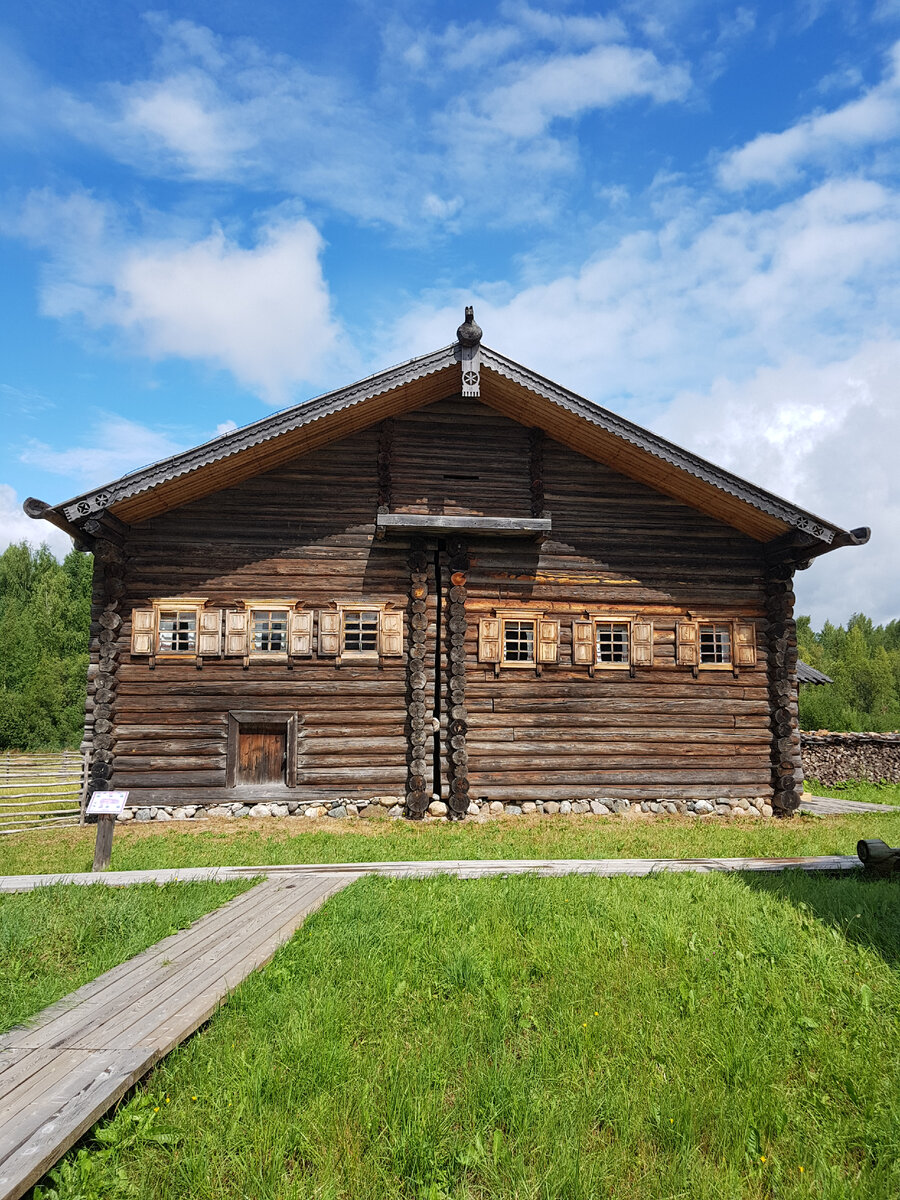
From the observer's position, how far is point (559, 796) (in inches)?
584

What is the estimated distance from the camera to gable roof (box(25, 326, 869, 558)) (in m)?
13.3

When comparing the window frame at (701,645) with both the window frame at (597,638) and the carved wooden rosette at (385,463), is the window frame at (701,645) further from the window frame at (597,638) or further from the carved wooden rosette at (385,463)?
the carved wooden rosette at (385,463)

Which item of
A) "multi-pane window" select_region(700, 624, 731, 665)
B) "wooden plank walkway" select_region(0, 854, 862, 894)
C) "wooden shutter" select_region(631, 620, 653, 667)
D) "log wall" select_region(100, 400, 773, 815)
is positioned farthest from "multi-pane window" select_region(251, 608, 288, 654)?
"multi-pane window" select_region(700, 624, 731, 665)

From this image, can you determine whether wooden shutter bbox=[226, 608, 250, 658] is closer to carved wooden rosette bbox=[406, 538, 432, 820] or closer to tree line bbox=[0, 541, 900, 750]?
carved wooden rosette bbox=[406, 538, 432, 820]

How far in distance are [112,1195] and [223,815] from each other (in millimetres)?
11669

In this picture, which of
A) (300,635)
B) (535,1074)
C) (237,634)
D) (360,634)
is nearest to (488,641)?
(360,634)

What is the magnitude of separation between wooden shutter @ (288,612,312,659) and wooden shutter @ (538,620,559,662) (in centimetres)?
462

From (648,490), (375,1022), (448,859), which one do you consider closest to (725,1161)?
(375,1022)

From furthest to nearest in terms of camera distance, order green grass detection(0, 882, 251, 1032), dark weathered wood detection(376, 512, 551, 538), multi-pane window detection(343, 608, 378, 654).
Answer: multi-pane window detection(343, 608, 378, 654)
dark weathered wood detection(376, 512, 551, 538)
green grass detection(0, 882, 251, 1032)

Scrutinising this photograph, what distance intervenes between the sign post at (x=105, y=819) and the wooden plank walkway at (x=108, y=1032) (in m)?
2.66

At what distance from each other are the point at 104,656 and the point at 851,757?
1997cm

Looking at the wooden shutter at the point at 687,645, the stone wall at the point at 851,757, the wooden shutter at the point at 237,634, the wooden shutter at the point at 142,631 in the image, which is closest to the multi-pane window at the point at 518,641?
the wooden shutter at the point at 687,645

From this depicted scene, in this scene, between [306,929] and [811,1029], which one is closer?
[811,1029]

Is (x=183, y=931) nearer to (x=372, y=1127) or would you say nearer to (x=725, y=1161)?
(x=372, y=1127)
